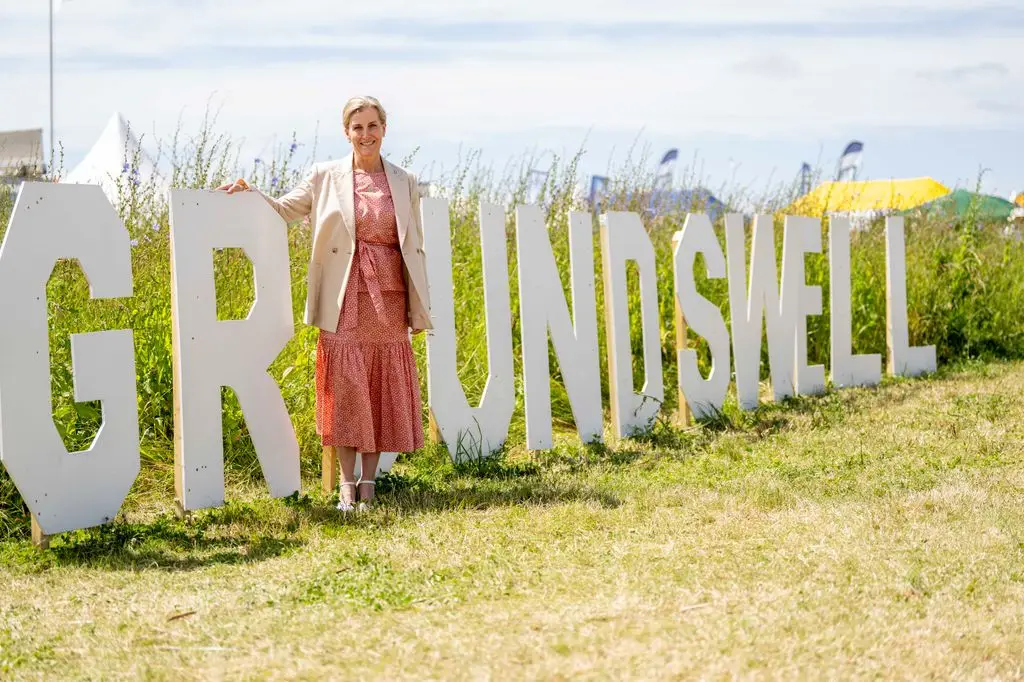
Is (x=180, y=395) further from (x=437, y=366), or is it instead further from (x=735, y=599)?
(x=735, y=599)

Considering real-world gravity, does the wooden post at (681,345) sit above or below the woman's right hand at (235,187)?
below

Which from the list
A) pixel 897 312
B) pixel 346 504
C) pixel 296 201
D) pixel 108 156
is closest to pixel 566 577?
pixel 346 504

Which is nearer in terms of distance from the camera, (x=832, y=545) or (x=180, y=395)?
(x=832, y=545)

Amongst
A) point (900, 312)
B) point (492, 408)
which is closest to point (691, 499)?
point (492, 408)

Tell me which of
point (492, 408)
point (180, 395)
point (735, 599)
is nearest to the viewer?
point (735, 599)

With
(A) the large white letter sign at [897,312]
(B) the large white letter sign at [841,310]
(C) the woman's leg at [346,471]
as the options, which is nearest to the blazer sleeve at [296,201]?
(C) the woman's leg at [346,471]

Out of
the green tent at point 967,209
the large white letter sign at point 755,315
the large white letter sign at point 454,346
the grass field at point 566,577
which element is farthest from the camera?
the green tent at point 967,209

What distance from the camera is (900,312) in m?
8.09

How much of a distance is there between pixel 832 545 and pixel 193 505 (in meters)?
2.45

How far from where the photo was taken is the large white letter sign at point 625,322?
6.05 metres

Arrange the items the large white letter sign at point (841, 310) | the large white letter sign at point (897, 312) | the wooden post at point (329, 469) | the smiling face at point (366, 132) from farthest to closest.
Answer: the large white letter sign at point (897, 312), the large white letter sign at point (841, 310), the wooden post at point (329, 469), the smiling face at point (366, 132)

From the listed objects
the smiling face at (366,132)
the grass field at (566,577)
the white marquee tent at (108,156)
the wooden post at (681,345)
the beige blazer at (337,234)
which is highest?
the white marquee tent at (108,156)

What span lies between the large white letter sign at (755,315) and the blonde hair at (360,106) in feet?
9.41

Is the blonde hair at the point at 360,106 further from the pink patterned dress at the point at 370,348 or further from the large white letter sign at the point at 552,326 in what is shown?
the large white letter sign at the point at 552,326
